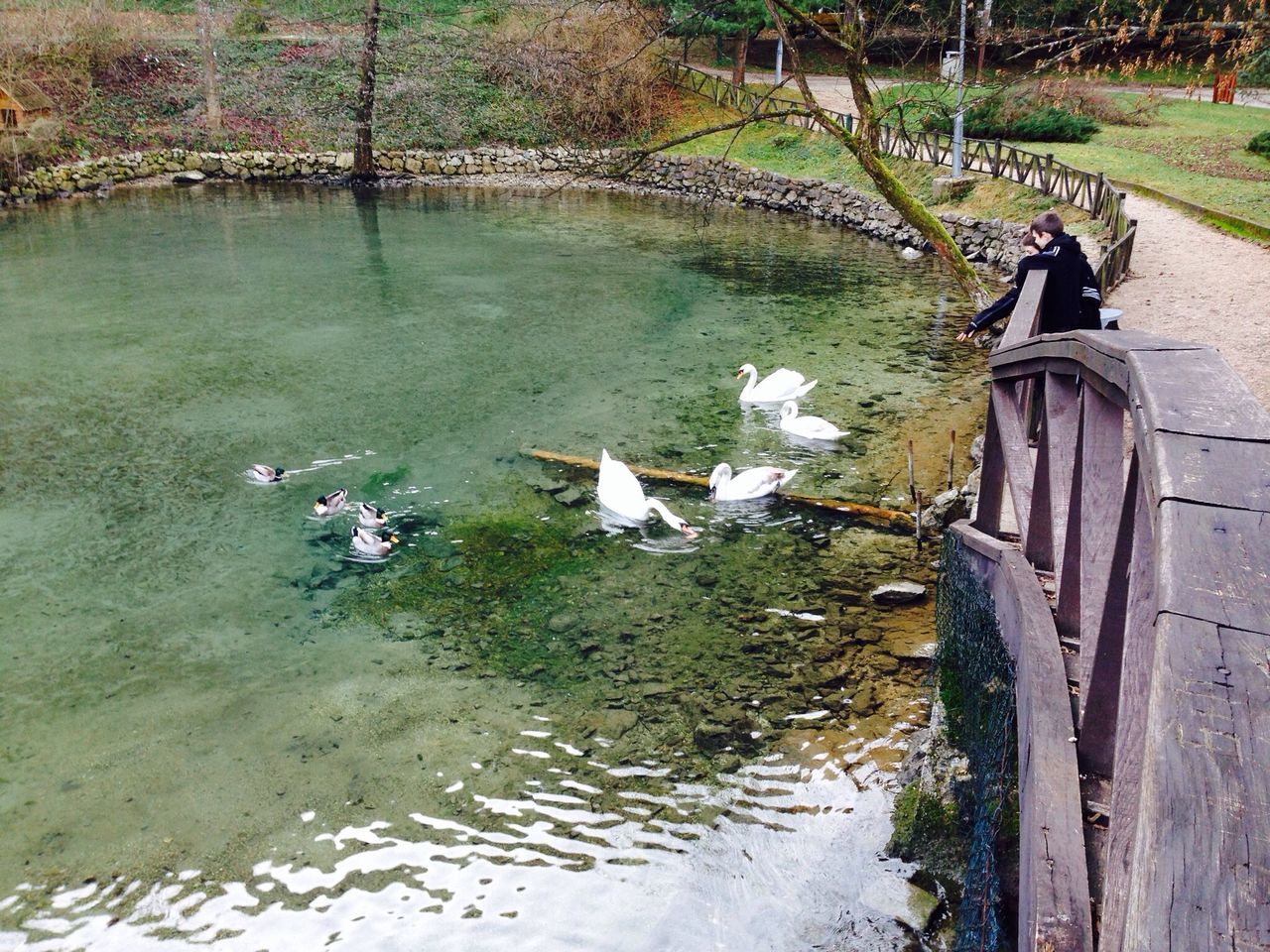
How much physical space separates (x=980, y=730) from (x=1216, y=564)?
2976 millimetres

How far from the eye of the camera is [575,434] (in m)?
10.0

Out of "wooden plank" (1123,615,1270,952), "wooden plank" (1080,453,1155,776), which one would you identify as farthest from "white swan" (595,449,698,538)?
"wooden plank" (1123,615,1270,952)

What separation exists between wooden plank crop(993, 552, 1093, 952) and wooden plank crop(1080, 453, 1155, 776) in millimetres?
92

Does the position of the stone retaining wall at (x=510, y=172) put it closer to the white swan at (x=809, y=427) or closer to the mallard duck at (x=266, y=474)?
the white swan at (x=809, y=427)

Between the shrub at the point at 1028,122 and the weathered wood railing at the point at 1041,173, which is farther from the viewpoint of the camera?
the shrub at the point at 1028,122

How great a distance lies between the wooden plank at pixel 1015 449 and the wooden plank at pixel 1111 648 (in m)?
1.43

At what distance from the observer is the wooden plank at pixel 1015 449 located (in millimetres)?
4086

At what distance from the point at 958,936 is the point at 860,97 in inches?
350

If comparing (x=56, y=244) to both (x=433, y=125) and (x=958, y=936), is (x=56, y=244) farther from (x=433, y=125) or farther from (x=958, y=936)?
(x=958, y=936)

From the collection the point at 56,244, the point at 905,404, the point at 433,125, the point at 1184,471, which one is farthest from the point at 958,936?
the point at 433,125

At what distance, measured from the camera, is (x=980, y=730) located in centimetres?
426

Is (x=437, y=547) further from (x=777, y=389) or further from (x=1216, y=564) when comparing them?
(x=1216, y=564)

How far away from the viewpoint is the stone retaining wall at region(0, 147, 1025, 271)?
70.3ft

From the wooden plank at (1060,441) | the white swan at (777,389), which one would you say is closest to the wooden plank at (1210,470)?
the wooden plank at (1060,441)
